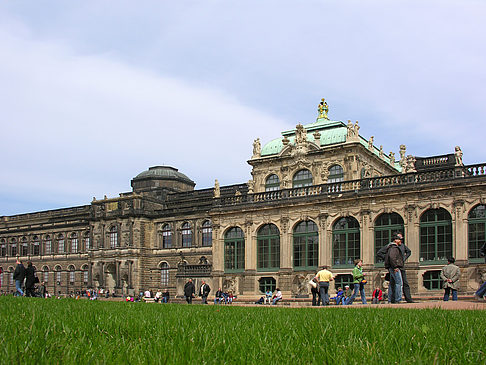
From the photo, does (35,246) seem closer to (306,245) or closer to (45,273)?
(45,273)

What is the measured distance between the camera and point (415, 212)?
33.6 metres

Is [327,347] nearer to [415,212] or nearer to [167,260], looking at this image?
[415,212]

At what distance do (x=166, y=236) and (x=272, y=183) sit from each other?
23387 millimetres

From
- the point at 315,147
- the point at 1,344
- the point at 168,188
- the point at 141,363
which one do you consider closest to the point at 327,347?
the point at 141,363

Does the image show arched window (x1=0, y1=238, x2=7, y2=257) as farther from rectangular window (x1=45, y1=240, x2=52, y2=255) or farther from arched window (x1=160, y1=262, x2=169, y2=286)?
arched window (x1=160, y1=262, x2=169, y2=286)

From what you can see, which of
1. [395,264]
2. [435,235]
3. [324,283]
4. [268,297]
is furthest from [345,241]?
[395,264]

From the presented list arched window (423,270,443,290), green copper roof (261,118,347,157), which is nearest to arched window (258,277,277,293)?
arched window (423,270,443,290)

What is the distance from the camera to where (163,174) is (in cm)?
7375

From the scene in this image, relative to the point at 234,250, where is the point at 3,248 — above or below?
below

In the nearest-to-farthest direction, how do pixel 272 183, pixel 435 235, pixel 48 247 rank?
pixel 435 235, pixel 272 183, pixel 48 247

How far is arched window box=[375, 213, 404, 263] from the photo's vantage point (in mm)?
34531

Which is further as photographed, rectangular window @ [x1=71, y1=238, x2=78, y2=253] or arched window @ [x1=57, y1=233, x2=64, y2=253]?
arched window @ [x1=57, y1=233, x2=64, y2=253]

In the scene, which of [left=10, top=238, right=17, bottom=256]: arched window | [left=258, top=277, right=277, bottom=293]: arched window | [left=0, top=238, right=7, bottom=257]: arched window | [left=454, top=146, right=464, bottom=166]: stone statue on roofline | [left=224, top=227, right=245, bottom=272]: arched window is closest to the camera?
[left=454, top=146, right=464, bottom=166]: stone statue on roofline

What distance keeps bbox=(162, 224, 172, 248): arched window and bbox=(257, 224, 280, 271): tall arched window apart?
2678 cm
